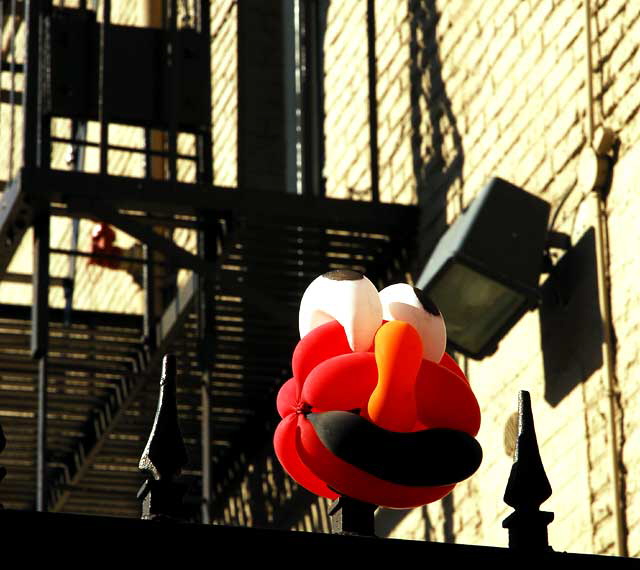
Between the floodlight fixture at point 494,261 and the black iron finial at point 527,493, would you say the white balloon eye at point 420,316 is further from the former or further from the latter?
the floodlight fixture at point 494,261

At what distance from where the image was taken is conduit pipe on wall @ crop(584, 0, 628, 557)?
279 inches

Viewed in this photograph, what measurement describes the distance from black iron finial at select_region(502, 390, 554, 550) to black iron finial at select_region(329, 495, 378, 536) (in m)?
0.37

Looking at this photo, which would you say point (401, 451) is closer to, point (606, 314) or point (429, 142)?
point (606, 314)

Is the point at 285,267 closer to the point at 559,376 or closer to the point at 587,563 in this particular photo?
the point at 559,376

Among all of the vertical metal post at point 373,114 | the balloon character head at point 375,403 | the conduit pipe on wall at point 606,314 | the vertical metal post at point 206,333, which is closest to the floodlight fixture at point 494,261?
the conduit pipe on wall at point 606,314

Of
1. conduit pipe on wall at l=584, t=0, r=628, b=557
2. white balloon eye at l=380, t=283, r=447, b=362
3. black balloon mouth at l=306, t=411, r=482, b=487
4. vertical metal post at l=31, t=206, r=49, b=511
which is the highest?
vertical metal post at l=31, t=206, r=49, b=511

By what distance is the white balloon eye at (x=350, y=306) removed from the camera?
4699 millimetres

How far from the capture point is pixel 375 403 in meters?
4.41

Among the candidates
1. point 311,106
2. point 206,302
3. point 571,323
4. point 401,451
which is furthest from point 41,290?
point 401,451

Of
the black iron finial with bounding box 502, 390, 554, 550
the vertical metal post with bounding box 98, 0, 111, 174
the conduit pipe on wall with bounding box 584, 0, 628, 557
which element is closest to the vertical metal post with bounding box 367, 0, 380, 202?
the vertical metal post with bounding box 98, 0, 111, 174

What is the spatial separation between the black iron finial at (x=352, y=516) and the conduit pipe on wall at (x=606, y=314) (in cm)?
299

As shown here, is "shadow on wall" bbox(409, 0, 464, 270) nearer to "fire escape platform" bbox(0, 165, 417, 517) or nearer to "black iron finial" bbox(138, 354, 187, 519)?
"fire escape platform" bbox(0, 165, 417, 517)

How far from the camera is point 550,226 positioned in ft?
26.6

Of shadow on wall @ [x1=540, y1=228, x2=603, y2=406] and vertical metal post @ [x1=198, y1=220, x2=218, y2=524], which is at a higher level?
vertical metal post @ [x1=198, y1=220, x2=218, y2=524]
